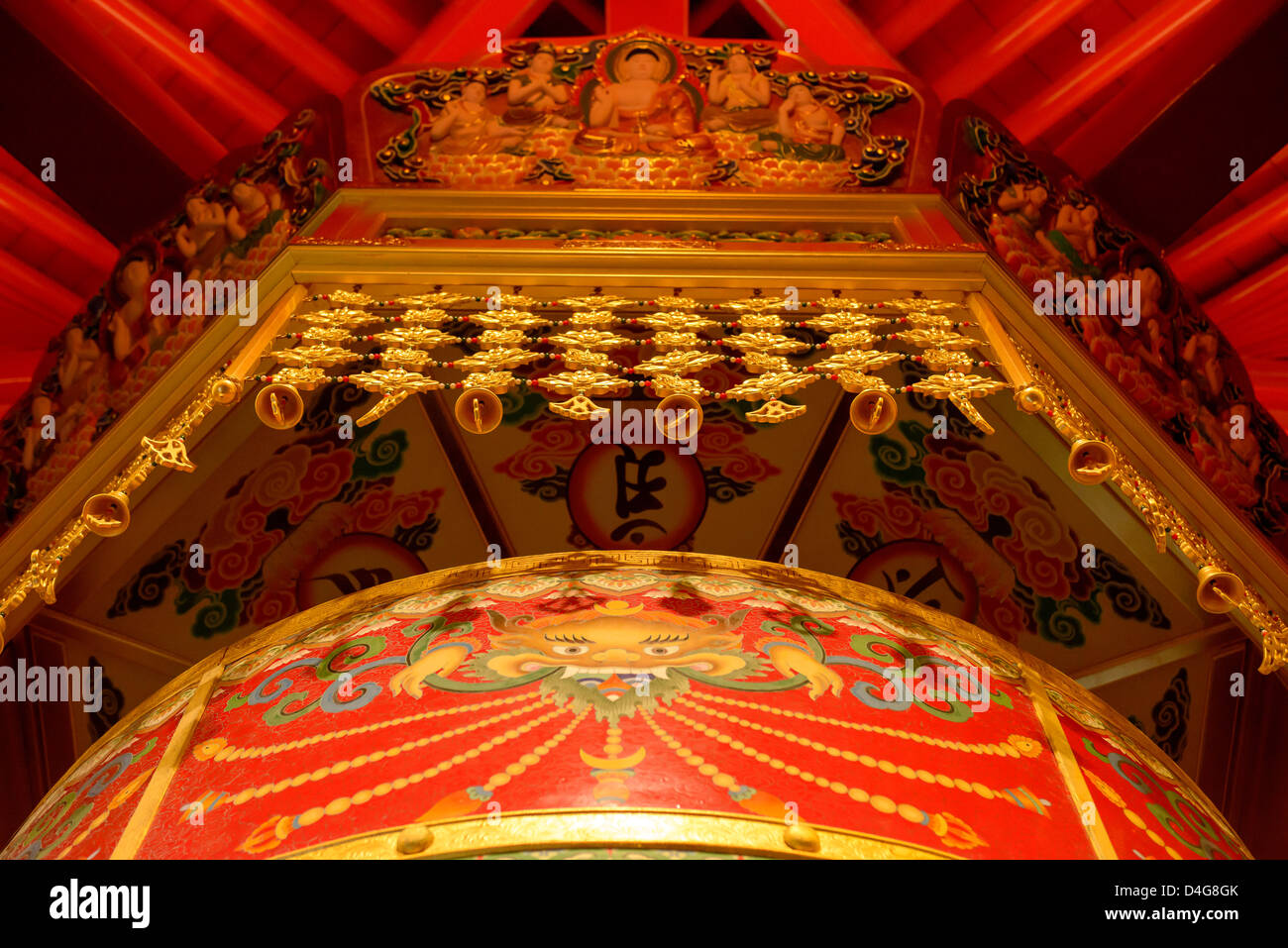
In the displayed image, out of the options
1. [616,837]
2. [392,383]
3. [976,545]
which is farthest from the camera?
[976,545]

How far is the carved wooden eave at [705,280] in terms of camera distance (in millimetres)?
2053

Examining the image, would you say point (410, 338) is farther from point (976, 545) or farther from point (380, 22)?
point (380, 22)

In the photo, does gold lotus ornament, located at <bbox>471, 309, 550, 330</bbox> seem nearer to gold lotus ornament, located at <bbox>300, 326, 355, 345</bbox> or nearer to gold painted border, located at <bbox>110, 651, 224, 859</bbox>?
gold lotus ornament, located at <bbox>300, 326, 355, 345</bbox>

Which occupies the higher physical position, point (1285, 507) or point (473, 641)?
point (1285, 507)

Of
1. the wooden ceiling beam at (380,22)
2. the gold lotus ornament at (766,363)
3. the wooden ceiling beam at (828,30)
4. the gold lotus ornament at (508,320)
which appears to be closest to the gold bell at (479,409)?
the gold lotus ornament at (508,320)

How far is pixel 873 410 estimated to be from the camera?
1936mm

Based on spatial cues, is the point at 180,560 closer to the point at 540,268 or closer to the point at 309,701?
the point at 540,268

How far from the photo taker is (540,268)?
244cm

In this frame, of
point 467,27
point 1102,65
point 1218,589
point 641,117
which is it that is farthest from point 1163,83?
point 467,27

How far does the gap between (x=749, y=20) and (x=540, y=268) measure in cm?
253

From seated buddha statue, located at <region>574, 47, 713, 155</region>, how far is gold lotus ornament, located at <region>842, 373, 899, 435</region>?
123 centimetres
